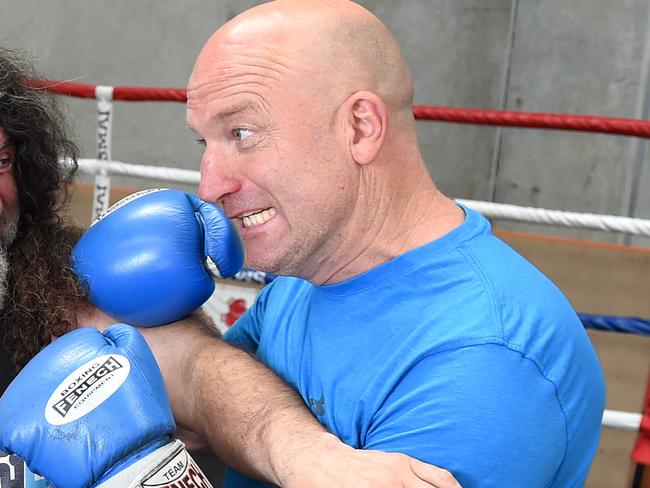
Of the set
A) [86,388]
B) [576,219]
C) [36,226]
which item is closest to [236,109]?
[86,388]

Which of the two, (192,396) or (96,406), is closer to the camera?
(96,406)

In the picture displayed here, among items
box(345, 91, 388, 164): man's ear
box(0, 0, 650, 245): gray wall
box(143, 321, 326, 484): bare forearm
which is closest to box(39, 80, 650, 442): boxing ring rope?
box(143, 321, 326, 484): bare forearm

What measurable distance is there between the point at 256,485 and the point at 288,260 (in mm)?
372

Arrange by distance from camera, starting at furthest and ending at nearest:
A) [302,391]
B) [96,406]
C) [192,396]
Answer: [192,396]
[302,391]
[96,406]

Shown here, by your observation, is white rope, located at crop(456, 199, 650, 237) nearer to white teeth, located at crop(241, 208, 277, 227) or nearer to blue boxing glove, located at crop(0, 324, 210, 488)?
white teeth, located at crop(241, 208, 277, 227)

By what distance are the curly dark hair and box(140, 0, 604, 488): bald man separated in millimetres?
506

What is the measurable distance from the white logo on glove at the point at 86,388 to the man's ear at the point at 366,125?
413mm

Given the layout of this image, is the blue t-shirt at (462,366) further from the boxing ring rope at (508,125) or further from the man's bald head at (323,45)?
the boxing ring rope at (508,125)

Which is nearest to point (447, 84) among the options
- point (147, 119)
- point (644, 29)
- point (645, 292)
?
point (644, 29)

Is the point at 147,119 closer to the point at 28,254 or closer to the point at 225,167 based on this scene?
the point at 28,254

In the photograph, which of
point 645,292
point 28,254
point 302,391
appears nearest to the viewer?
point 302,391

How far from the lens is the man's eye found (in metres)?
0.97

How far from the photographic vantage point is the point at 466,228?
994mm

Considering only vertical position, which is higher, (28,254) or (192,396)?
(28,254)
